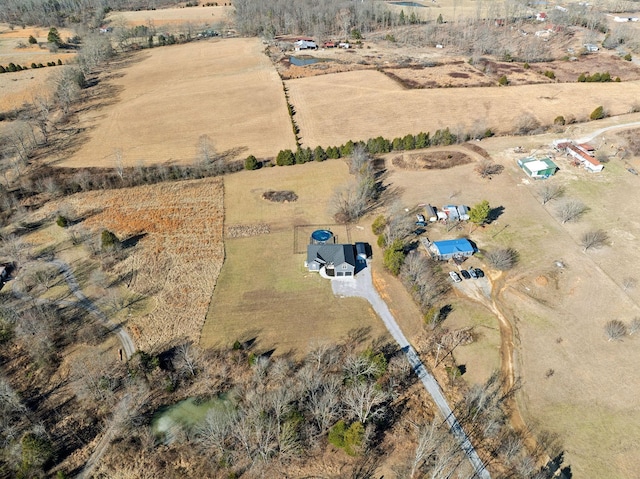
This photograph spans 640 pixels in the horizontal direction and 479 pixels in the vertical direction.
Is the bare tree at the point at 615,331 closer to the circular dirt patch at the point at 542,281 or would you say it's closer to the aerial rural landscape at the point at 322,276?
the aerial rural landscape at the point at 322,276

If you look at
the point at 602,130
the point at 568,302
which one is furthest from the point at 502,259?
the point at 602,130

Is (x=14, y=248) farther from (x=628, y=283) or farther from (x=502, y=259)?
(x=628, y=283)

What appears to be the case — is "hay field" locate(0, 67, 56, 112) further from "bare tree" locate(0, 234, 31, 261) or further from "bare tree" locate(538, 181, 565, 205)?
"bare tree" locate(538, 181, 565, 205)

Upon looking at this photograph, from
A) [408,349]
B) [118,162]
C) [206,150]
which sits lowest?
[408,349]

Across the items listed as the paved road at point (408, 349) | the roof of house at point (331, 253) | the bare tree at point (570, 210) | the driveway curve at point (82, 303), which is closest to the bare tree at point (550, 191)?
the bare tree at point (570, 210)

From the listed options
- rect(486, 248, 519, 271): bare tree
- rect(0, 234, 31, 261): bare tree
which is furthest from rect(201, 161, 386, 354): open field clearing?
rect(0, 234, 31, 261): bare tree

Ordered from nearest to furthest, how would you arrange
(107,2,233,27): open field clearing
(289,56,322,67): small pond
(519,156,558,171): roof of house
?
(519,156,558,171): roof of house < (289,56,322,67): small pond < (107,2,233,27): open field clearing
